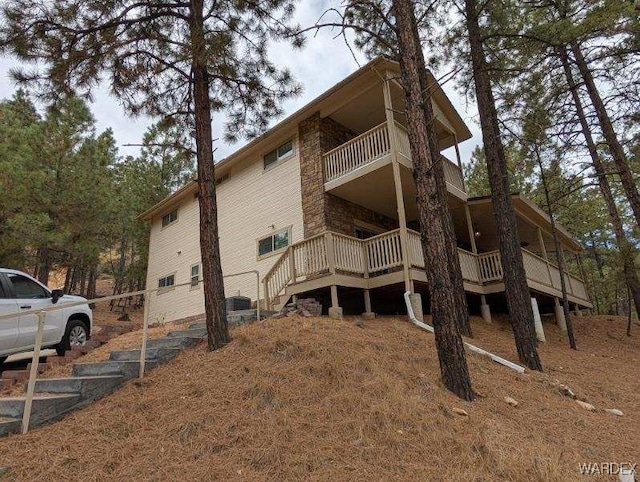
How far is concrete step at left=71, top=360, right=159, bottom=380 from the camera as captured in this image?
5.34 metres

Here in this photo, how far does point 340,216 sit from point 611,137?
851cm

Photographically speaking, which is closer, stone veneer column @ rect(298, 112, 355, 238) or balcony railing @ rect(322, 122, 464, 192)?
balcony railing @ rect(322, 122, 464, 192)

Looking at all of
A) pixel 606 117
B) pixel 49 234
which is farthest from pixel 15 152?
pixel 606 117

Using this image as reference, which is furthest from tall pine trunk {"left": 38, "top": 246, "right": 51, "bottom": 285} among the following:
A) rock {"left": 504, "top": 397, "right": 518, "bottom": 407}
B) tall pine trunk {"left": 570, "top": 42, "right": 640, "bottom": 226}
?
tall pine trunk {"left": 570, "top": 42, "right": 640, "bottom": 226}

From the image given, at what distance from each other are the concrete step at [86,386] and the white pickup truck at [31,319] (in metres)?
1.35

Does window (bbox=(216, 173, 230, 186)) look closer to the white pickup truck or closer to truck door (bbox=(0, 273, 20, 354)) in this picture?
the white pickup truck

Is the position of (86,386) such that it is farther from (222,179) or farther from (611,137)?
(611,137)

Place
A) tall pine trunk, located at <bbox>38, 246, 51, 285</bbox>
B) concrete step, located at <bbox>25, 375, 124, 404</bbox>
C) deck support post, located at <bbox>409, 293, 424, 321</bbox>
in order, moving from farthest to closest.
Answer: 1. tall pine trunk, located at <bbox>38, 246, 51, 285</bbox>
2. deck support post, located at <bbox>409, 293, 424, 321</bbox>
3. concrete step, located at <bbox>25, 375, 124, 404</bbox>

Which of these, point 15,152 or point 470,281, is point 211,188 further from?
point 15,152

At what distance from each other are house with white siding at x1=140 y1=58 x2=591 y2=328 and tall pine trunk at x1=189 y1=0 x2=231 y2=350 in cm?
206

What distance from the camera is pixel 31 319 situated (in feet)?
22.5

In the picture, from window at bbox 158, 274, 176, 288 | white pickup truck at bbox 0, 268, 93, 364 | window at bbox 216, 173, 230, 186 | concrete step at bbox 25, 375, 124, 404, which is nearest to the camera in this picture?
concrete step at bbox 25, 375, 124, 404

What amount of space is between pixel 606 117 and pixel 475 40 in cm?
645

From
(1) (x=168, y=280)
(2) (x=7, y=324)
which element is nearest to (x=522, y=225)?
(1) (x=168, y=280)
